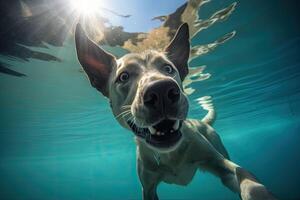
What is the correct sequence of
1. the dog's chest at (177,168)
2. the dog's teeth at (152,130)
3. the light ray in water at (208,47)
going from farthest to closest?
1. the light ray in water at (208,47)
2. the dog's chest at (177,168)
3. the dog's teeth at (152,130)

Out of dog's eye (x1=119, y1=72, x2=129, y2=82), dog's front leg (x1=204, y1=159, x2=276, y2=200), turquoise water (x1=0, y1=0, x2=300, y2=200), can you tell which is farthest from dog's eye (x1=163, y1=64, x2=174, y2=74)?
turquoise water (x1=0, y1=0, x2=300, y2=200)

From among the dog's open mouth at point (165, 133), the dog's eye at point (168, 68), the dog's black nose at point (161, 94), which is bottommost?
the dog's open mouth at point (165, 133)

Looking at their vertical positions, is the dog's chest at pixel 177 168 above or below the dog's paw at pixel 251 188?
below

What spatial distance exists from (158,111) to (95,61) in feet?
7.79

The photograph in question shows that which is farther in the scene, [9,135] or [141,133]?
[9,135]

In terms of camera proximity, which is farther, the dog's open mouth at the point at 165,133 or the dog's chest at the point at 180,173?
the dog's chest at the point at 180,173

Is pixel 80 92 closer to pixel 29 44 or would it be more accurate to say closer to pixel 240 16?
pixel 29 44

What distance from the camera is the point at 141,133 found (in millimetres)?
4703

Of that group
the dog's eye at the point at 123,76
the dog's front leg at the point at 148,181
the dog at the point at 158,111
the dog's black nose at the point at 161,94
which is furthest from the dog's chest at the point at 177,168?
the dog's black nose at the point at 161,94

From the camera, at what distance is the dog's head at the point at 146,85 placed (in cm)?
379

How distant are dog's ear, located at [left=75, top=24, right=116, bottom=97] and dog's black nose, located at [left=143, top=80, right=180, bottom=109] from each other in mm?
2132

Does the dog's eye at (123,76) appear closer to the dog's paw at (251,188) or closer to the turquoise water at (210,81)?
the dog's paw at (251,188)

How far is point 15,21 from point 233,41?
924cm

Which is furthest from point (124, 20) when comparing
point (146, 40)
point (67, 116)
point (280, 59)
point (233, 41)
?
point (67, 116)
